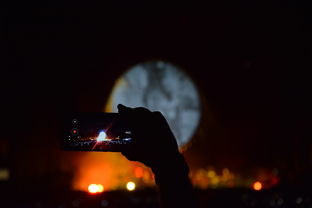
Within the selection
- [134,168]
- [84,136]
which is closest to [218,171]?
[134,168]

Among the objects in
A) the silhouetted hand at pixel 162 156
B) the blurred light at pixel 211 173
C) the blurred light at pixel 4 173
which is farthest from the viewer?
the blurred light at pixel 211 173

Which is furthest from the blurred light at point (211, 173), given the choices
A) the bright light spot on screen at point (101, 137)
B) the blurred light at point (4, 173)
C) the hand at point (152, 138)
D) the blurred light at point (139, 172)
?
the hand at point (152, 138)

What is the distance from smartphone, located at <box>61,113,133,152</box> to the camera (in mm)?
2836

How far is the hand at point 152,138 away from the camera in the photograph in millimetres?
1875

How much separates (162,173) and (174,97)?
631 inches

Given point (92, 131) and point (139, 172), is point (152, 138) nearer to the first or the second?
point (92, 131)

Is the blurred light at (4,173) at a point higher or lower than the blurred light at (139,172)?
higher

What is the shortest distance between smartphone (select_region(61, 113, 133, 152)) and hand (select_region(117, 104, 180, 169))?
32.6 inches

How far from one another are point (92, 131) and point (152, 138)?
1.14 m

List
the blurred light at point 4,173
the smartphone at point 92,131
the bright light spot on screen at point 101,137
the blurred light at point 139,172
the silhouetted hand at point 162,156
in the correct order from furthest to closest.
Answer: the blurred light at point 139,172 < the blurred light at point 4,173 < the bright light spot on screen at point 101,137 < the smartphone at point 92,131 < the silhouetted hand at point 162,156

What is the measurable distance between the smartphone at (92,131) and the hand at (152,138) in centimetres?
83

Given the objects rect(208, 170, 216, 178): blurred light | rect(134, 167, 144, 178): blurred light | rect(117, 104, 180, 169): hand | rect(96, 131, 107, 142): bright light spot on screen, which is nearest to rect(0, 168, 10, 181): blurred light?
rect(134, 167, 144, 178): blurred light

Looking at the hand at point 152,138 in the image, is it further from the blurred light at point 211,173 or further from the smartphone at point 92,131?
the blurred light at point 211,173

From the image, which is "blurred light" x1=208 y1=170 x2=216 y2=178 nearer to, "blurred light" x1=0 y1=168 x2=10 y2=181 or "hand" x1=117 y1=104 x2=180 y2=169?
"blurred light" x1=0 y1=168 x2=10 y2=181
